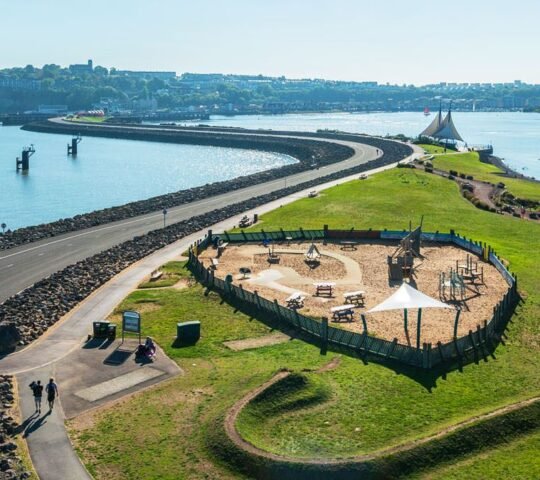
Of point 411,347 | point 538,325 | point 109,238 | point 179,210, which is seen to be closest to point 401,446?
point 411,347

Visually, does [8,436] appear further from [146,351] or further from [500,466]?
[500,466]

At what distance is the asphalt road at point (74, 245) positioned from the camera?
54.6m

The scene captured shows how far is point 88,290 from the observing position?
163 feet

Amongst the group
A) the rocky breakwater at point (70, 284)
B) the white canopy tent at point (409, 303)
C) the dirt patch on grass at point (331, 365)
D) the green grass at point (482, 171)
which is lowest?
the rocky breakwater at point (70, 284)

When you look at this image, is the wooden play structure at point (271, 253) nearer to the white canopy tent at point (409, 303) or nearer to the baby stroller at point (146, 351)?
the white canopy tent at point (409, 303)

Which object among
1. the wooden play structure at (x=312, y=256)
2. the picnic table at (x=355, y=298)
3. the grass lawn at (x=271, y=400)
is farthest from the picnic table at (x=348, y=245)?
the grass lawn at (x=271, y=400)

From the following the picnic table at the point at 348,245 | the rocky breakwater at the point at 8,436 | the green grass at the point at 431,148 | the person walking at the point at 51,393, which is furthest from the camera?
the green grass at the point at 431,148

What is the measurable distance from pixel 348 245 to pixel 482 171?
234 ft

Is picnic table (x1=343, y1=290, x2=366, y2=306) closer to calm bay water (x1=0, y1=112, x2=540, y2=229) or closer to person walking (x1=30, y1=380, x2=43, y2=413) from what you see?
person walking (x1=30, y1=380, x2=43, y2=413)

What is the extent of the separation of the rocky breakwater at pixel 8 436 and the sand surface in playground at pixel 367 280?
709 inches

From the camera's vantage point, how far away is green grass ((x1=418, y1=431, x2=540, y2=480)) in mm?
26250

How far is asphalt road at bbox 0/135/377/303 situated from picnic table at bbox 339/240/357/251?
67.1 ft

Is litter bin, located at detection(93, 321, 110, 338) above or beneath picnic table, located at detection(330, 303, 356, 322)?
beneath

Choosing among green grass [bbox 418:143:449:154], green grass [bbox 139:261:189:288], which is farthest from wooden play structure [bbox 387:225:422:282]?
green grass [bbox 418:143:449:154]
